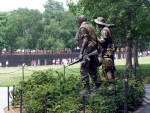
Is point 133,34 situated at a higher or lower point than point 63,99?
higher

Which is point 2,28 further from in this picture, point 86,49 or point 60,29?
point 86,49

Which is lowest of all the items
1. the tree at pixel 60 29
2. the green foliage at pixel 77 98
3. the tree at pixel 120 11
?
the green foliage at pixel 77 98

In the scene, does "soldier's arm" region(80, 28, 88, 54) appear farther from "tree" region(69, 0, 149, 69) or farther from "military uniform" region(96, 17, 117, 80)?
"tree" region(69, 0, 149, 69)

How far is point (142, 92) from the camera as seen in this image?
1109 cm

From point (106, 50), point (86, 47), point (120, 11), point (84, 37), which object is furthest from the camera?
point (120, 11)

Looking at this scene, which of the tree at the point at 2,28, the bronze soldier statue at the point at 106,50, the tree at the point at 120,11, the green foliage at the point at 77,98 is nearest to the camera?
the green foliage at the point at 77,98

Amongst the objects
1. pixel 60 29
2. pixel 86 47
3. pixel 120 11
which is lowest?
pixel 86 47

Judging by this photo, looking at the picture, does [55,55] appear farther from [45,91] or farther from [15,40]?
[45,91]

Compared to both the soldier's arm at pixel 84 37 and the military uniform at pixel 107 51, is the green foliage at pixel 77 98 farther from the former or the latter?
the soldier's arm at pixel 84 37

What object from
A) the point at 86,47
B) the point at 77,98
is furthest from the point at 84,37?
the point at 77,98

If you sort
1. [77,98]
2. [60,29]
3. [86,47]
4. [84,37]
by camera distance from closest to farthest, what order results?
[77,98], [84,37], [86,47], [60,29]

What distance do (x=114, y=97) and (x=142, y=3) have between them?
8.52 m

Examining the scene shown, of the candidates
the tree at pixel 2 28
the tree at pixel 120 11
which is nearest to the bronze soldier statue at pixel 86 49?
the tree at pixel 120 11

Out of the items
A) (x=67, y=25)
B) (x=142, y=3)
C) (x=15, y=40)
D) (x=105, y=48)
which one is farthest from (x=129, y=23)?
(x=67, y=25)
